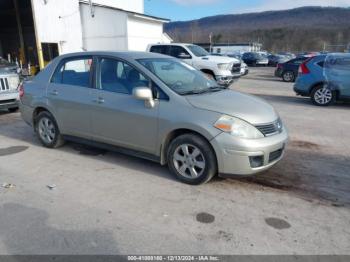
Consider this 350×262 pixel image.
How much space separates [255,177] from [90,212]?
2.29m

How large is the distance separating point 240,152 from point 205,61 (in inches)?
392

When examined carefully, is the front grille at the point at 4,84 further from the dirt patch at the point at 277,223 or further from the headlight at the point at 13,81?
the dirt patch at the point at 277,223

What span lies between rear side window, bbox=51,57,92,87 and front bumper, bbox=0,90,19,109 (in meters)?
3.57

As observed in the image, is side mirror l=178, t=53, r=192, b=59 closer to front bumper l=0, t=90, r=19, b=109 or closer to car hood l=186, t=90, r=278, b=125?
front bumper l=0, t=90, r=19, b=109

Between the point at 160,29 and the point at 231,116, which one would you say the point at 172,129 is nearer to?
the point at 231,116

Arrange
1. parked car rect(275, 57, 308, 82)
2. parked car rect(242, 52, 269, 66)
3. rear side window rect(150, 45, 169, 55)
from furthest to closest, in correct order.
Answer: parked car rect(242, 52, 269, 66) < parked car rect(275, 57, 308, 82) < rear side window rect(150, 45, 169, 55)

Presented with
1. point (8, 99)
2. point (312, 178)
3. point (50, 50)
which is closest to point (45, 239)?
point (312, 178)

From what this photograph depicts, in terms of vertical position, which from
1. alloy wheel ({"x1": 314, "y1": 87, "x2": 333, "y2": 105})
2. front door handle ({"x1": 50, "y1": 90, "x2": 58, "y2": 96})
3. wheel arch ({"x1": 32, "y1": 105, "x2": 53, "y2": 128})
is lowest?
alloy wheel ({"x1": 314, "y1": 87, "x2": 333, "y2": 105})

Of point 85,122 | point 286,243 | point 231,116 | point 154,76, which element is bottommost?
point 286,243

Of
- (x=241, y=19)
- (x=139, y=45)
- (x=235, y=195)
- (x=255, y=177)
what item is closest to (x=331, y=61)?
(x=255, y=177)

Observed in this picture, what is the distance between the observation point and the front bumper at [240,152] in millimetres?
3734

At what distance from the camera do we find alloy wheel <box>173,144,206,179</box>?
4.00 m

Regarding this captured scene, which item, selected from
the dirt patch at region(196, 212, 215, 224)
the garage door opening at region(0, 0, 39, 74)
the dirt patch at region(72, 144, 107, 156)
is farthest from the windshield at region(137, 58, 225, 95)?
the garage door opening at region(0, 0, 39, 74)

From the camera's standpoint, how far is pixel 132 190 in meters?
4.02
